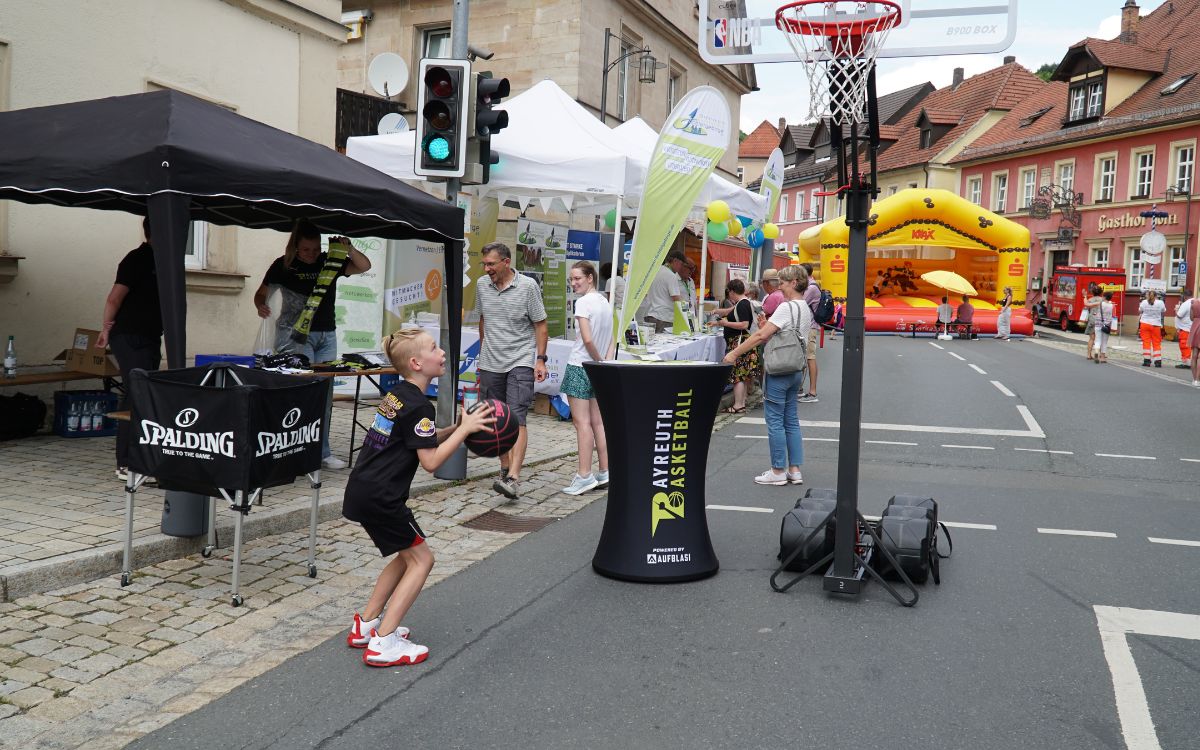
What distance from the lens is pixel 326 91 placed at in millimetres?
12562

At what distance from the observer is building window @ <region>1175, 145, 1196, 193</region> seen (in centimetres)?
3822

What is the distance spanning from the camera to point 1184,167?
38.8m

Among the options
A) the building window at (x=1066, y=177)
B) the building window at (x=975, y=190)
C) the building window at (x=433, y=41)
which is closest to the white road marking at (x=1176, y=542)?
the building window at (x=433, y=41)

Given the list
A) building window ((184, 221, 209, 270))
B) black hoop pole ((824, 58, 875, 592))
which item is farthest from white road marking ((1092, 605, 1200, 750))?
building window ((184, 221, 209, 270))

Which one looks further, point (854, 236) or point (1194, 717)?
point (854, 236)

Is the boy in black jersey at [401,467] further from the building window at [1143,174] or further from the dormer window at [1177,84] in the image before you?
the dormer window at [1177,84]

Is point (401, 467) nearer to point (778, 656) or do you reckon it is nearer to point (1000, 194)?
point (778, 656)

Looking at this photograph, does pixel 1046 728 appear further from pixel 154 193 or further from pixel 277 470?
pixel 154 193

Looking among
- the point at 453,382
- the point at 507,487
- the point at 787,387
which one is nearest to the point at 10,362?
the point at 453,382

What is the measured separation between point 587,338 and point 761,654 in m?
3.76

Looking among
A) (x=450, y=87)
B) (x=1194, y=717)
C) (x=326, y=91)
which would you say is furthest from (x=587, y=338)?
(x=326, y=91)

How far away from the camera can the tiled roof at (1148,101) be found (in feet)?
130

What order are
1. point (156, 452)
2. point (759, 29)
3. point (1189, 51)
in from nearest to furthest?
point (156, 452) < point (759, 29) < point (1189, 51)

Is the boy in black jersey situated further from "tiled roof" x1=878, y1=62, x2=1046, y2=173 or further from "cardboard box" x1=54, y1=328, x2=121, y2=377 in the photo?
"tiled roof" x1=878, y1=62, x2=1046, y2=173
